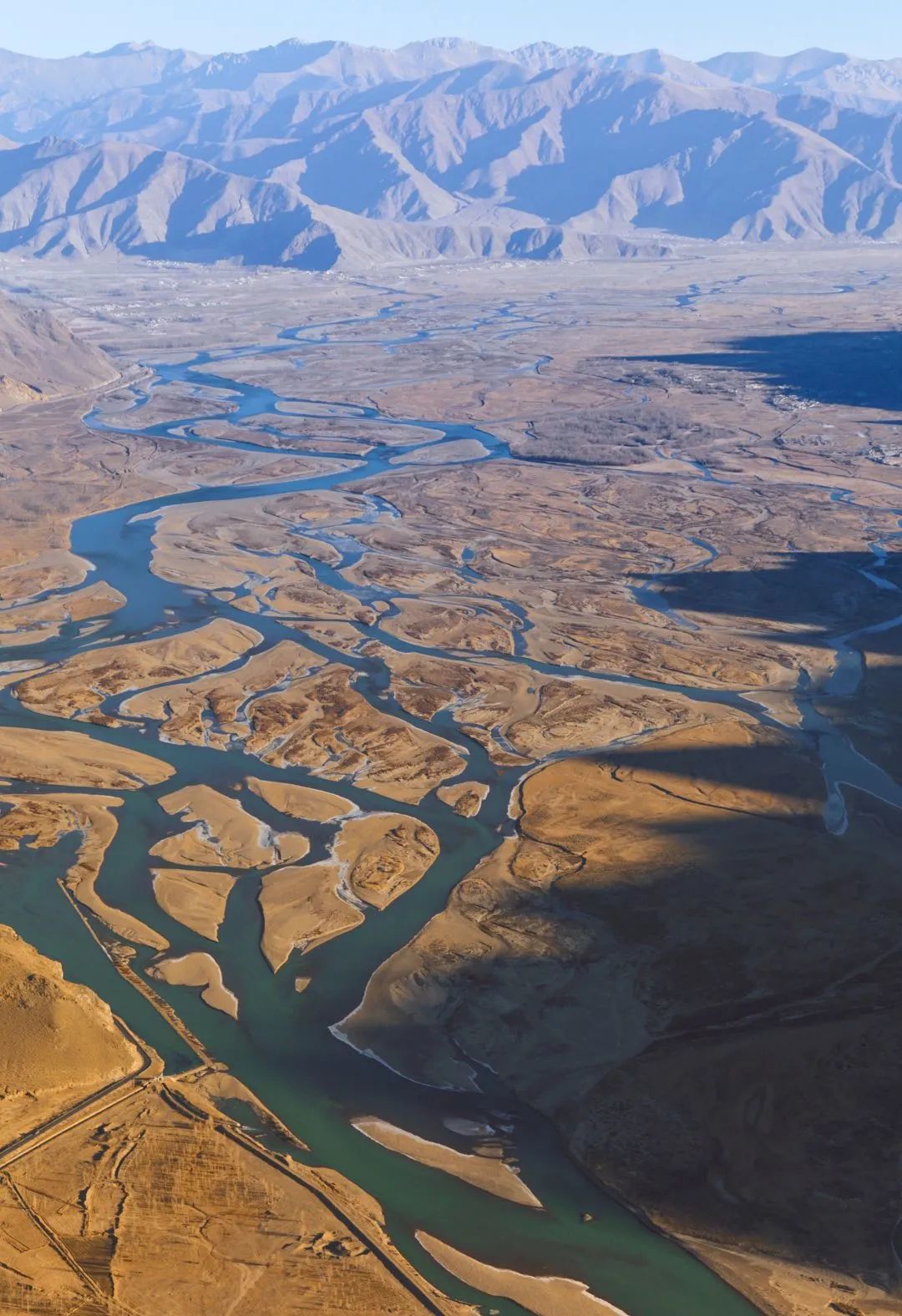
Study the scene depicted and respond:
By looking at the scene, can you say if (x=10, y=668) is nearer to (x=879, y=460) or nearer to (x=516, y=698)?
(x=516, y=698)

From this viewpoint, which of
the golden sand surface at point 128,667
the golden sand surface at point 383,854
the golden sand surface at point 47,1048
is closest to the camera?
the golden sand surface at point 47,1048

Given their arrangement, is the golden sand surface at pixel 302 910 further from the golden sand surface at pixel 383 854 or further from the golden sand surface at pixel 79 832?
the golden sand surface at pixel 79 832

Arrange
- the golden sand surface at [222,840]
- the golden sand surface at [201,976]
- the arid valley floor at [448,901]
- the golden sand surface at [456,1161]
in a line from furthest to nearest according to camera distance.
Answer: the golden sand surface at [222,840] → the golden sand surface at [201,976] → the golden sand surface at [456,1161] → the arid valley floor at [448,901]

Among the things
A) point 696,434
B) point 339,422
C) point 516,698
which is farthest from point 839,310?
point 516,698

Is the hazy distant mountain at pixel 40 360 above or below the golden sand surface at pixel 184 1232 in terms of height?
above

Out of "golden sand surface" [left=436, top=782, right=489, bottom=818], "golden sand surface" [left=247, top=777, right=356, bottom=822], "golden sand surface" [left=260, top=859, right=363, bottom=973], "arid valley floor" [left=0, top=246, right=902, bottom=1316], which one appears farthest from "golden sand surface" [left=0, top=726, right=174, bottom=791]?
"golden sand surface" [left=436, top=782, right=489, bottom=818]

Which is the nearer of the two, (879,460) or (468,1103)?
(468,1103)

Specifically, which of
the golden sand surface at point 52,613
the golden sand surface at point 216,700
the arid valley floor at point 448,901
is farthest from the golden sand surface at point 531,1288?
the golden sand surface at point 52,613
